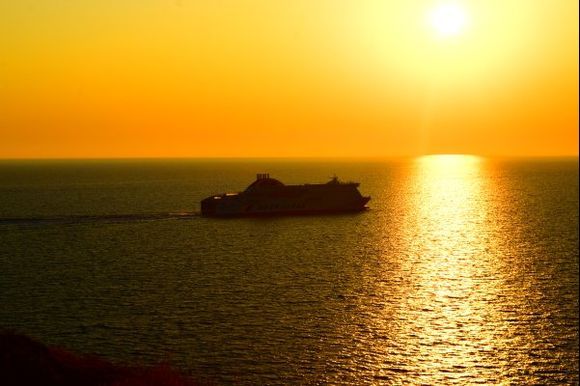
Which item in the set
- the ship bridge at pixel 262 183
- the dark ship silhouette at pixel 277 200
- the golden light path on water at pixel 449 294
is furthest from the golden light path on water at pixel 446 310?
the ship bridge at pixel 262 183

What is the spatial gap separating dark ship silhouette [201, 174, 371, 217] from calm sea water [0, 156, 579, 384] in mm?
7830

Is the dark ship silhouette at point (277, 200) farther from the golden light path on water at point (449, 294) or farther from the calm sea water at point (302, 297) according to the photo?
the golden light path on water at point (449, 294)

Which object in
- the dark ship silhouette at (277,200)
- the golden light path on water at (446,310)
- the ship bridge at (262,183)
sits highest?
the ship bridge at (262,183)

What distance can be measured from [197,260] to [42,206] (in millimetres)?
81210

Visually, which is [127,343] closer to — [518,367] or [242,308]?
[242,308]

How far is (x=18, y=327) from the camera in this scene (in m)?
44.7

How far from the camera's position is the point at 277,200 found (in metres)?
124

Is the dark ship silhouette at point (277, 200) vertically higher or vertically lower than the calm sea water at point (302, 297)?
higher

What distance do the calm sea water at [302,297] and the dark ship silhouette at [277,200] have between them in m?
7.83

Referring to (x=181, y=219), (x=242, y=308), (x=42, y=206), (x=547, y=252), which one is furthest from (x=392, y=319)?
(x=42, y=206)

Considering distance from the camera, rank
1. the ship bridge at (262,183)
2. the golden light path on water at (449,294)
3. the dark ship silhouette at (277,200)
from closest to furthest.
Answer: the golden light path on water at (449,294) < the dark ship silhouette at (277,200) < the ship bridge at (262,183)

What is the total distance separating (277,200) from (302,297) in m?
68.8

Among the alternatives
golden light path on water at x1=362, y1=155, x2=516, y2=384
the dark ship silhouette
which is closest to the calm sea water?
golden light path on water at x1=362, y1=155, x2=516, y2=384

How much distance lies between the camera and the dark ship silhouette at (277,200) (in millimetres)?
120688
